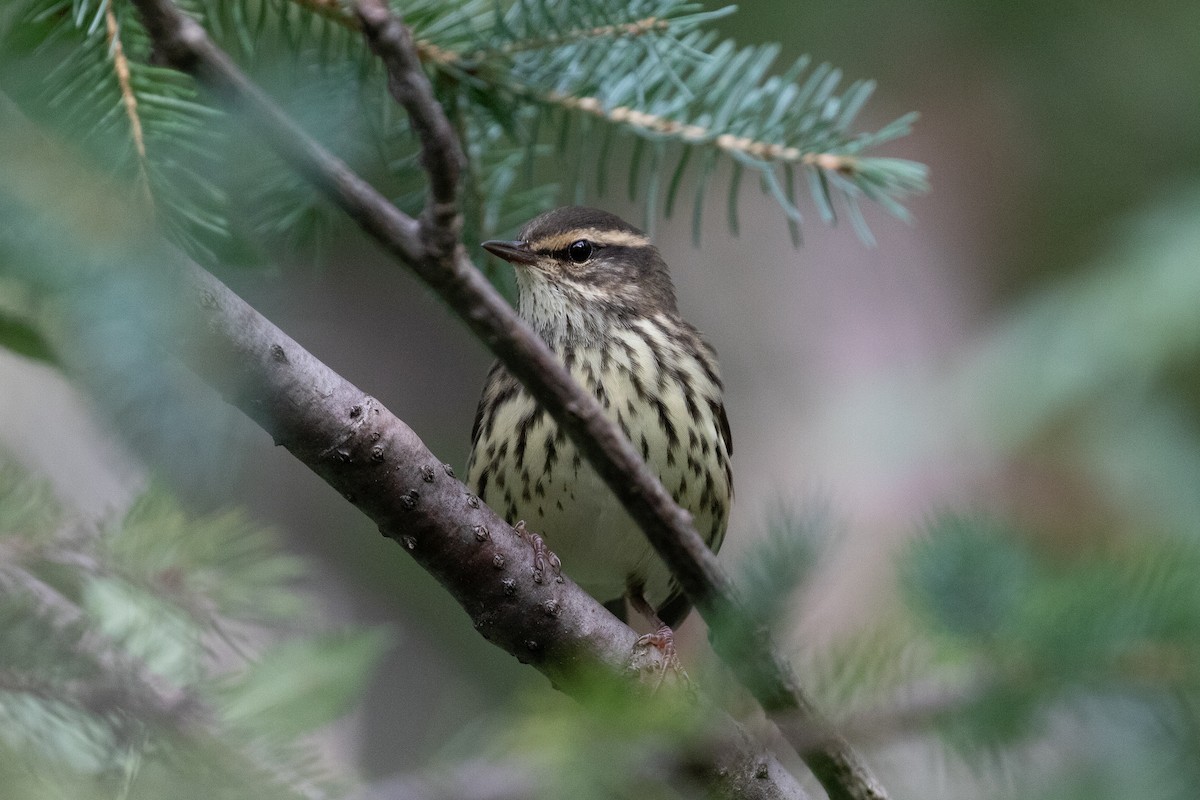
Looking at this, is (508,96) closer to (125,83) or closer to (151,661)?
(125,83)

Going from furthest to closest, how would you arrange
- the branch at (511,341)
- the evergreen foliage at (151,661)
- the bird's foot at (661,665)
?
the evergreen foliage at (151,661) < the bird's foot at (661,665) < the branch at (511,341)

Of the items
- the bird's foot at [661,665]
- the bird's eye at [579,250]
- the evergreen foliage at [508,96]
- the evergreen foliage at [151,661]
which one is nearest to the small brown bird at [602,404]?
the bird's eye at [579,250]

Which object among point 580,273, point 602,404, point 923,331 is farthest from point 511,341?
point 923,331

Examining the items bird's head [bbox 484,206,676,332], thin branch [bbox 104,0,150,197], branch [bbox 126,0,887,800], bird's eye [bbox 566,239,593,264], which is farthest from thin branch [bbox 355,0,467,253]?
bird's eye [bbox 566,239,593,264]

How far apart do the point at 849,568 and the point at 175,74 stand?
144 inches

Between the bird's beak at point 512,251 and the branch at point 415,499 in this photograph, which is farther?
the bird's beak at point 512,251

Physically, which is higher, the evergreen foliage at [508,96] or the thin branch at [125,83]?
the evergreen foliage at [508,96]

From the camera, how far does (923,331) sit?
19.5 ft

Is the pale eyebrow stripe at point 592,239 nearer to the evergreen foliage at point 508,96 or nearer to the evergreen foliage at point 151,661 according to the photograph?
the evergreen foliage at point 508,96

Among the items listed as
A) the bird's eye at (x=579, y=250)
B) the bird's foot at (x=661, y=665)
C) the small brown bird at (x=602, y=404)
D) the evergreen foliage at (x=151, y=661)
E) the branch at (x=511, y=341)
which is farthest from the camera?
the bird's eye at (x=579, y=250)

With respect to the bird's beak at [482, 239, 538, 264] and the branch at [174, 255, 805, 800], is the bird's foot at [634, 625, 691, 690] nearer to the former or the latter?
the branch at [174, 255, 805, 800]

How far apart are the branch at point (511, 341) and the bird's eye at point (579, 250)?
6.23 ft

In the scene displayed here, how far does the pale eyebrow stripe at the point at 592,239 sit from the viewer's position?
342cm

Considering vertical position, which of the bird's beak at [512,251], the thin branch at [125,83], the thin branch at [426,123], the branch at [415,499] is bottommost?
the branch at [415,499]
